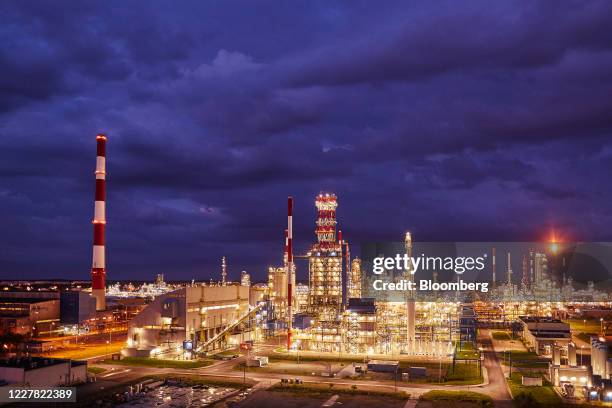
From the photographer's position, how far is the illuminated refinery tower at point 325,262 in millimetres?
63781

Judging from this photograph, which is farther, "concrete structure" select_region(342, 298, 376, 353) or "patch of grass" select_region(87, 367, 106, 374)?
"concrete structure" select_region(342, 298, 376, 353)

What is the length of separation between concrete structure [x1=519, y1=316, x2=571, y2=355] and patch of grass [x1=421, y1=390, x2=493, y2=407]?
15912mm

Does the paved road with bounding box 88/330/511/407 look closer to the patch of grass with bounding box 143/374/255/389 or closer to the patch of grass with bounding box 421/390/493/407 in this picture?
the patch of grass with bounding box 421/390/493/407

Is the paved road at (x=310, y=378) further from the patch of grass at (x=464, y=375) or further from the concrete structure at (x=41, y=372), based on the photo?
the concrete structure at (x=41, y=372)

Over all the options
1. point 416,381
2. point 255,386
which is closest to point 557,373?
point 416,381

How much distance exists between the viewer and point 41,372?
92.3 feet

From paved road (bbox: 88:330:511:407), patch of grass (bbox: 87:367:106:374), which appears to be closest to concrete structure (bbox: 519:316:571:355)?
paved road (bbox: 88:330:511:407)

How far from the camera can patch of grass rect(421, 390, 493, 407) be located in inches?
1055

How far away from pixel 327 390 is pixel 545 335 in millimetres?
24180

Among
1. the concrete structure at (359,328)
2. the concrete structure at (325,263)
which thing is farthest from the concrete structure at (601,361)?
the concrete structure at (325,263)

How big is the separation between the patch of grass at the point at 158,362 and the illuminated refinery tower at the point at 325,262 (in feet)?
87.6

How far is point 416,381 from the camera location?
31.9 meters

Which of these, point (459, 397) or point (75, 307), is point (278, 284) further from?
point (459, 397)

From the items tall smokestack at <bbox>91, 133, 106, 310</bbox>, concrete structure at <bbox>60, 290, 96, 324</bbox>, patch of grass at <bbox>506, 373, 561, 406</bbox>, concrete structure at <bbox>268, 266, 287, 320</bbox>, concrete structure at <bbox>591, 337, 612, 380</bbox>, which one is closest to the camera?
patch of grass at <bbox>506, 373, 561, 406</bbox>
